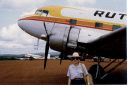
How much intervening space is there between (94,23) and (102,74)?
237 cm

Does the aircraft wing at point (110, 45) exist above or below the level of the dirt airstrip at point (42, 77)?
above

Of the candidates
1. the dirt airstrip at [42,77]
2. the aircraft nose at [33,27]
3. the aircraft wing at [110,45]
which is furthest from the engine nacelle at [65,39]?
the dirt airstrip at [42,77]

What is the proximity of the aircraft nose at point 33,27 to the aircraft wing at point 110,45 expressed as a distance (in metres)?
2.58

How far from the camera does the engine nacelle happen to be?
12264 millimetres

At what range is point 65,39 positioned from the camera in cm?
1229

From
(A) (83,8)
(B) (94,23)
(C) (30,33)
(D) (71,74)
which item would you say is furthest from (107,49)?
(D) (71,74)

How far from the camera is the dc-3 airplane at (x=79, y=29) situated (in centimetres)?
1228

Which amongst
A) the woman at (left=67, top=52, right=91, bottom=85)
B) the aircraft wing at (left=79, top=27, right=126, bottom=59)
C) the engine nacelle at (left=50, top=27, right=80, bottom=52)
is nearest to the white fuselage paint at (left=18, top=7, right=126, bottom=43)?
the aircraft wing at (left=79, top=27, right=126, bottom=59)

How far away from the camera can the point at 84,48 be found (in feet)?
41.2

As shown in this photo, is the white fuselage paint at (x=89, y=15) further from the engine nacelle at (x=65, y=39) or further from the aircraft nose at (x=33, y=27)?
the engine nacelle at (x=65, y=39)

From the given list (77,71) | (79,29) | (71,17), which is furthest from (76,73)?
(71,17)

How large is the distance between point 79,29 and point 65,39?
87 centimetres

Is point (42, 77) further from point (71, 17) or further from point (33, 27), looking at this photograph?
point (71, 17)

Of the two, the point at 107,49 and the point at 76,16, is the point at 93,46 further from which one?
the point at 76,16
